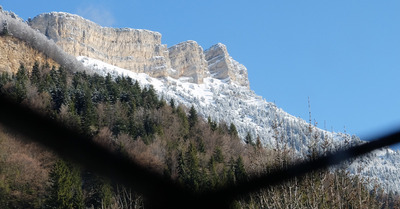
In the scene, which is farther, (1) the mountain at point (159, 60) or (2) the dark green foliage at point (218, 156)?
(1) the mountain at point (159, 60)

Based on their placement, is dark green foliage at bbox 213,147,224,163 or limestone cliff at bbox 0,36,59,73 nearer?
dark green foliage at bbox 213,147,224,163

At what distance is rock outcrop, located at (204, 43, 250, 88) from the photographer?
414ft

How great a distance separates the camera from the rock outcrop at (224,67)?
126250 millimetres

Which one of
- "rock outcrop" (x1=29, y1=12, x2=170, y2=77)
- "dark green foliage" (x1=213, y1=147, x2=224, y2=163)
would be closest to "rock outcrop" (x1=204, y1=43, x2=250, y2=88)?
"rock outcrop" (x1=29, y1=12, x2=170, y2=77)

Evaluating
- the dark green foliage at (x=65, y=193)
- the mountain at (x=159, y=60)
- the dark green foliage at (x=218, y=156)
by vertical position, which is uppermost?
the mountain at (x=159, y=60)

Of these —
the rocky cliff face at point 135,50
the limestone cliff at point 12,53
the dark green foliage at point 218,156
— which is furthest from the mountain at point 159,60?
the dark green foliage at point 218,156

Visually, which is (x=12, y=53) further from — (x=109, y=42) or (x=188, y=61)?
(x=188, y=61)

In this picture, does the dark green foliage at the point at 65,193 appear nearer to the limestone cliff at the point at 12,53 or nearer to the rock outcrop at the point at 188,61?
the limestone cliff at the point at 12,53

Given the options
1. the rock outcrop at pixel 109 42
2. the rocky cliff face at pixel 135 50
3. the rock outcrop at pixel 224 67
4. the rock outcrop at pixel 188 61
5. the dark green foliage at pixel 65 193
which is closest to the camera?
the dark green foliage at pixel 65 193

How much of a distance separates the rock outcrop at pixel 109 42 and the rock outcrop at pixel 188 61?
9.87ft

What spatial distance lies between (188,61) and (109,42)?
23.2m

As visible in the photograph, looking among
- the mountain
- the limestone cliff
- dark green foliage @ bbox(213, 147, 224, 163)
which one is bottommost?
dark green foliage @ bbox(213, 147, 224, 163)

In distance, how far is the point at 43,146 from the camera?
711 millimetres

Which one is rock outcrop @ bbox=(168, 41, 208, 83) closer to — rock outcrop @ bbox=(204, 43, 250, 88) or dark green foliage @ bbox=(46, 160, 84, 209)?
rock outcrop @ bbox=(204, 43, 250, 88)
